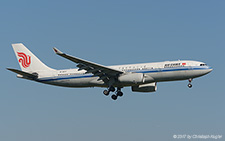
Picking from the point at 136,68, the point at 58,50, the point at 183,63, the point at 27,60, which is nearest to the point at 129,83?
the point at 136,68

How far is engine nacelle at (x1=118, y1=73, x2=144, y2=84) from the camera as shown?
48.9 metres

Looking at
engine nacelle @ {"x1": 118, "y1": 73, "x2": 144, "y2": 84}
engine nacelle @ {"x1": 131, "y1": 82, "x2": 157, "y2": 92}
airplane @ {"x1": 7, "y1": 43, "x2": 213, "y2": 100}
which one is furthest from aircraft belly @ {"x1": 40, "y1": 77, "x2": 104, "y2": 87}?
engine nacelle @ {"x1": 131, "y1": 82, "x2": 157, "y2": 92}

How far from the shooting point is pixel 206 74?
49500 millimetres

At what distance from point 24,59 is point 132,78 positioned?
56.0ft

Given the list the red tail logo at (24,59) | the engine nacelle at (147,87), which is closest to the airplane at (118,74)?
the engine nacelle at (147,87)

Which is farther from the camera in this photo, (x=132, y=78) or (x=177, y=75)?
(x=132, y=78)

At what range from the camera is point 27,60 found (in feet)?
188

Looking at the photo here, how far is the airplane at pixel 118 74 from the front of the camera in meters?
49.0

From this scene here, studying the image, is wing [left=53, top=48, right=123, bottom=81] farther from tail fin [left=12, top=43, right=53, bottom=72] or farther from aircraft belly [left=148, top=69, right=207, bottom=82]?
tail fin [left=12, top=43, right=53, bottom=72]

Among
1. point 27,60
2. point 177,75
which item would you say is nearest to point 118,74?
point 177,75

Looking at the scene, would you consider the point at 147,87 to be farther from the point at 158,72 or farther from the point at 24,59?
the point at 24,59

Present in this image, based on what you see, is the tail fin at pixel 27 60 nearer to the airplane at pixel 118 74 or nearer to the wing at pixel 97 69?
the airplane at pixel 118 74

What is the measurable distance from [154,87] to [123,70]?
5.06 m

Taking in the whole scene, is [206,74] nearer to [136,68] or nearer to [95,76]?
[136,68]
